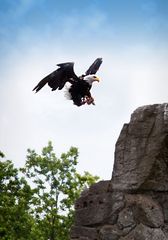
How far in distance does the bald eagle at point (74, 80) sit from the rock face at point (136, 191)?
7.73 feet

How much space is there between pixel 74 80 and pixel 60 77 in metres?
0.70

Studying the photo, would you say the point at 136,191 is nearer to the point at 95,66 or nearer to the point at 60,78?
the point at 60,78

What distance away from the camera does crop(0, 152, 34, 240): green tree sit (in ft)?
63.2

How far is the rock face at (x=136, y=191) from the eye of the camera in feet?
19.4

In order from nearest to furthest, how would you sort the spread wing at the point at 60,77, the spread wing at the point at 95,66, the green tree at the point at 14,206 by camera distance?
1. the spread wing at the point at 60,77
2. the spread wing at the point at 95,66
3. the green tree at the point at 14,206

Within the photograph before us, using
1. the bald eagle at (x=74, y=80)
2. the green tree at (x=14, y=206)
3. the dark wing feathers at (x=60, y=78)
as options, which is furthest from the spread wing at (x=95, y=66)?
the green tree at (x=14, y=206)

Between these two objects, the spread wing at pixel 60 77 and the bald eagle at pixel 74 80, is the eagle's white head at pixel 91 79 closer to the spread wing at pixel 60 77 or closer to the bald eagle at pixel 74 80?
the bald eagle at pixel 74 80

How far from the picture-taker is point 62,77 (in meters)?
8.52

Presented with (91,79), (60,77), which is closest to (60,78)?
(60,77)

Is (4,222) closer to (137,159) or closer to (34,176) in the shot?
(34,176)

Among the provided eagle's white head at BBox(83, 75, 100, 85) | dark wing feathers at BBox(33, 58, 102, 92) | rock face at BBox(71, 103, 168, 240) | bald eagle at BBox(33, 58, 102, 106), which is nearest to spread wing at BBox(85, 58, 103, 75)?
bald eagle at BBox(33, 58, 102, 106)

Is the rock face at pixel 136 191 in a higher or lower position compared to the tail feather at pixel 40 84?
lower

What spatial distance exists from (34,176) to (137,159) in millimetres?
15203

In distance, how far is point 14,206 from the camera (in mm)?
19359
